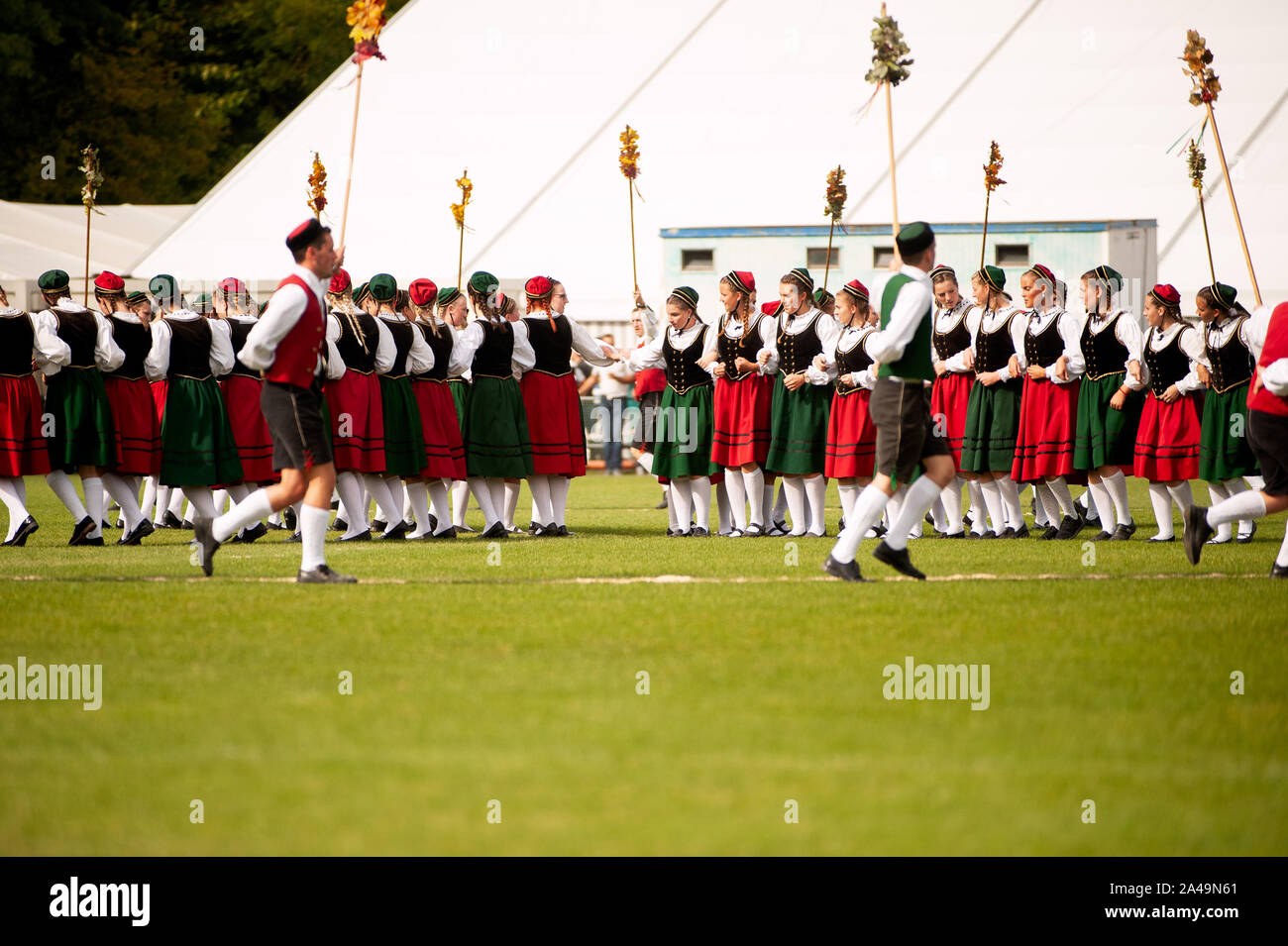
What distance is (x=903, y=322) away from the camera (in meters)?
8.32

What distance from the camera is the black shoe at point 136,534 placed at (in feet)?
37.9

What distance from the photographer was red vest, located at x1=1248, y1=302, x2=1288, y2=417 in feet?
27.2

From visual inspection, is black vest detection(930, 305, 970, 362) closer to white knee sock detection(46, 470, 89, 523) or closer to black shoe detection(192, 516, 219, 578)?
black shoe detection(192, 516, 219, 578)

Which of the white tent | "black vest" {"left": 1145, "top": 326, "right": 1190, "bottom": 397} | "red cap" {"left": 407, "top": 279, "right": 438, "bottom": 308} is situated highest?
the white tent

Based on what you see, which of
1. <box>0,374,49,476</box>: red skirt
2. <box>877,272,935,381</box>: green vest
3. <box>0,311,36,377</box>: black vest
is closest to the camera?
<box>877,272,935,381</box>: green vest

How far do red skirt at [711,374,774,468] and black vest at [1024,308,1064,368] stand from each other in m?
1.97

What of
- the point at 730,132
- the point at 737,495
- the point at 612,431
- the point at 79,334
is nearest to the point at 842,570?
the point at 737,495

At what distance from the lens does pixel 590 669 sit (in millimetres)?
5840

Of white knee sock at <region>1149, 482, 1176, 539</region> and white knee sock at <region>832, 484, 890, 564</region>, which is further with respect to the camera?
white knee sock at <region>1149, 482, 1176, 539</region>

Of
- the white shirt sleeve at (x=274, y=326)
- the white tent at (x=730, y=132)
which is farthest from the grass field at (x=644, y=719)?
the white tent at (x=730, y=132)

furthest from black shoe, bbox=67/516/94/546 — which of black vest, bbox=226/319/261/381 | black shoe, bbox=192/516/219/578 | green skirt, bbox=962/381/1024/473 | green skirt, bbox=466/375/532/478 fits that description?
green skirt, bbox=962/381/1024/473

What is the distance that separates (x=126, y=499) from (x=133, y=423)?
633 millimetres

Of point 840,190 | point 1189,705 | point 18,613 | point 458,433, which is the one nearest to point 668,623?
point 1189,705

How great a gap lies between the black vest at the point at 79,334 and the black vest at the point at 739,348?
4620 mm
